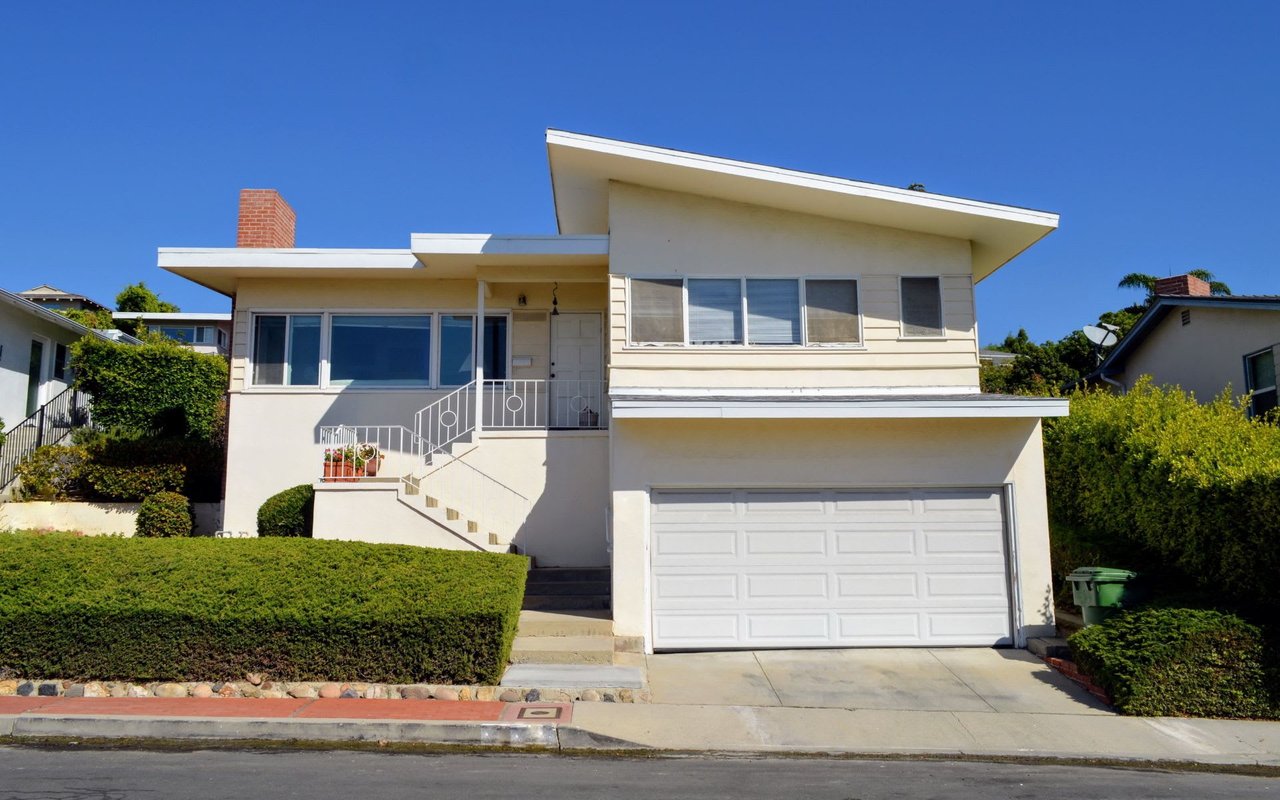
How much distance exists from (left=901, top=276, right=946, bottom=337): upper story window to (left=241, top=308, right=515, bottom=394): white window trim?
20.9 feet

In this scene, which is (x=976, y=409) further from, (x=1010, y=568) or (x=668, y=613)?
(x=668, y=613)

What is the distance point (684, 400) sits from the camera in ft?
36.0

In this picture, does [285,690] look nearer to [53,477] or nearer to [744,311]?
[744,311]

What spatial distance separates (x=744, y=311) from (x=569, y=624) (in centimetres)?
507

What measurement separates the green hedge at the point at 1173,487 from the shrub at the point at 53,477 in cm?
1517

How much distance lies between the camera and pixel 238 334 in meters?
14.8

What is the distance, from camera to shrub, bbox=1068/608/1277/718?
340 inches

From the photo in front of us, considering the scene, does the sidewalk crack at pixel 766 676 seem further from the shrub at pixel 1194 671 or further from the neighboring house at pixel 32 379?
the neighboring house at pixel 32 379

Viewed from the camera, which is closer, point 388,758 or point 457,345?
point 388,758

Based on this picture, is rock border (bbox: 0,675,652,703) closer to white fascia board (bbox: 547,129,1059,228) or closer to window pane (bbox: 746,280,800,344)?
window pane (bbox: 746,280,800,344)

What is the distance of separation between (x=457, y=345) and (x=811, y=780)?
397 inches

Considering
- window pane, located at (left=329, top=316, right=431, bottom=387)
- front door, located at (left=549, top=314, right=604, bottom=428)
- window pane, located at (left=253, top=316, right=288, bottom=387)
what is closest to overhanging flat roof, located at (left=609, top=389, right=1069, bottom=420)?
front door, located at (left=549, top=314, right=604, bottom=428)

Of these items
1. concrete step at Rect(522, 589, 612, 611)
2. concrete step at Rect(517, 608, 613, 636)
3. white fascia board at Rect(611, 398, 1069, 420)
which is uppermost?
white fascia board at Rect(611, 398, 1069, 420)

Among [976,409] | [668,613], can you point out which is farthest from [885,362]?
[668,613]
